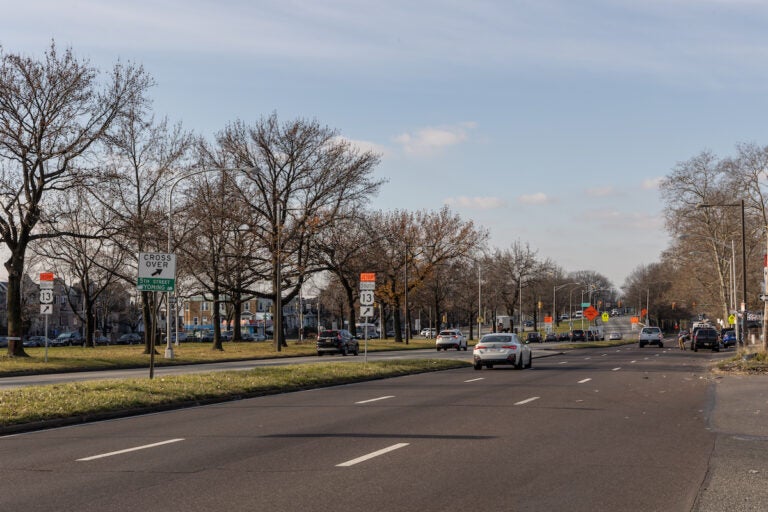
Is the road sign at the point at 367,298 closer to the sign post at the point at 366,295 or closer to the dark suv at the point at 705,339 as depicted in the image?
the sign post at the point at 366,295

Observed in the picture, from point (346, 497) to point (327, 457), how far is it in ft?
8.38

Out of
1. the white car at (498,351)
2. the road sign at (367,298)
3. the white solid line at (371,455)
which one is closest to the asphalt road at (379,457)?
the white solid line at (371,455)

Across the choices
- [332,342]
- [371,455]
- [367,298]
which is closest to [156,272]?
[367,298]

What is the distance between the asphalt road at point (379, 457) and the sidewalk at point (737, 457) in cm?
13

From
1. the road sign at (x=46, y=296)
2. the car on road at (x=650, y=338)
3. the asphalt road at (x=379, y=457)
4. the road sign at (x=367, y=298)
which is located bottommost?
the car on road at (x=650, y=338)

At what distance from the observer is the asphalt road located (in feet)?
25.7

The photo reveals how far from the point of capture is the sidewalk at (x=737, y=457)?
308 inches

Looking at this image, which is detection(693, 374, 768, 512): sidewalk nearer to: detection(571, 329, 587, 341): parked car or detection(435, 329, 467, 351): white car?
detection(435, 329, 467, 351): white car

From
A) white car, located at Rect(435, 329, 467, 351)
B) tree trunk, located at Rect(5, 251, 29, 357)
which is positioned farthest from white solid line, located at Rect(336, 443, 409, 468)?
white car, located at Rect(435, 329, 467, 351)

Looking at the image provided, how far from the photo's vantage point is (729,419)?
15.1 meters

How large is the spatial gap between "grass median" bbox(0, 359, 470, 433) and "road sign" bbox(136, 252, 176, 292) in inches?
95.5

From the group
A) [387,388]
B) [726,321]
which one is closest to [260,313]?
[726,321]

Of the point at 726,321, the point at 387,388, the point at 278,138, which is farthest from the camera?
the point at 726,321

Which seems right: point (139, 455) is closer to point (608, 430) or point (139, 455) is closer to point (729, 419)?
point (608, 430)
